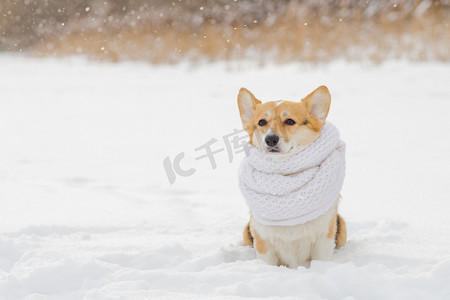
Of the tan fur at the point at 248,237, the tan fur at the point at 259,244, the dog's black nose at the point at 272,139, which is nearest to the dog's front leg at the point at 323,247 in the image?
the tan fur at the point at 259,244

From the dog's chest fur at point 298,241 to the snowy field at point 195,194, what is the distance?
0.36ft

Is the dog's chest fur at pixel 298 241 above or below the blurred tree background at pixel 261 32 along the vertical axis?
below

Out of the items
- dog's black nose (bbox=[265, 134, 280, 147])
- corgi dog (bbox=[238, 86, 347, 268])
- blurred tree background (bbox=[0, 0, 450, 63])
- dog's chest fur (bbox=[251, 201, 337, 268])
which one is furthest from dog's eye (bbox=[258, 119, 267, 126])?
blurred tree background (bbox=[0, 0, 450, 63])

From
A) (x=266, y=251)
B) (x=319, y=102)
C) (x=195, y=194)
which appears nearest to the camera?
(x=319, y=102)

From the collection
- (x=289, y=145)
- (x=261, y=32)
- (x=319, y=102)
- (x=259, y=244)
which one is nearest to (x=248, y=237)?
(x=259, y=244)

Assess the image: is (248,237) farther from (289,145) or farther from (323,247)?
(289,145)

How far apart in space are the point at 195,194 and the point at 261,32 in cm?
764

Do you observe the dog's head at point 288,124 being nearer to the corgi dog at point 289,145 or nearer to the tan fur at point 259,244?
the corgi dog at point 289,145

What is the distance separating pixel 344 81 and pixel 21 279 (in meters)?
6.25

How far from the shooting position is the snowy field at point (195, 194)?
1953 mm

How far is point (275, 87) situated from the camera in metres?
7.31

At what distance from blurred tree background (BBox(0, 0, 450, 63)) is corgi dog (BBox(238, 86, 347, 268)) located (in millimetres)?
6343

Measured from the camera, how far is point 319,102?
210cm

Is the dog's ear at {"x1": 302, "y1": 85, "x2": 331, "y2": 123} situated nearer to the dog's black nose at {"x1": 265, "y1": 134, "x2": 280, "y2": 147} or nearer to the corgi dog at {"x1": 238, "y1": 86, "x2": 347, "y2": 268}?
the corgi dog at {"x1": 238, "y1": 86, "x2": 347, "y2": 268}
